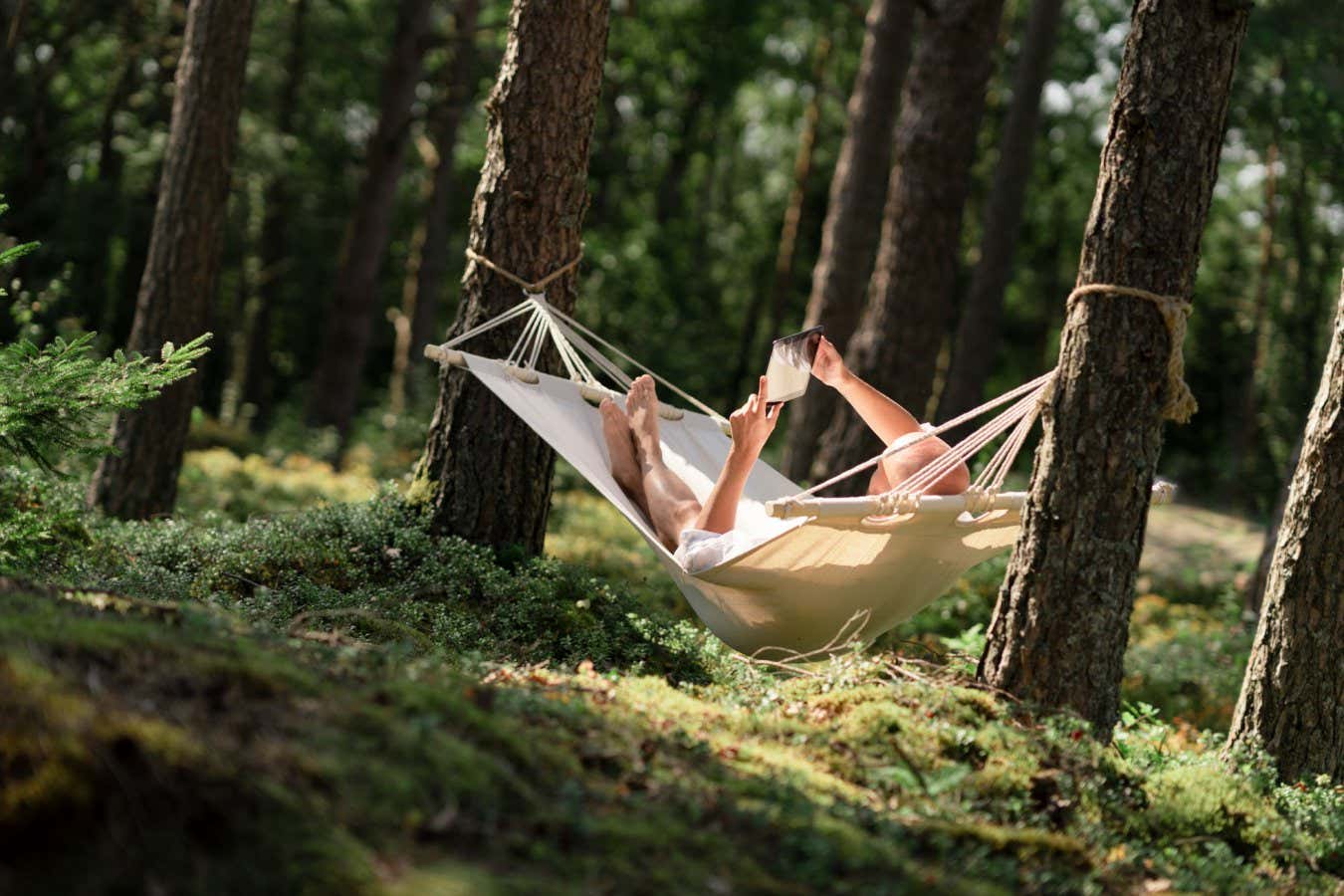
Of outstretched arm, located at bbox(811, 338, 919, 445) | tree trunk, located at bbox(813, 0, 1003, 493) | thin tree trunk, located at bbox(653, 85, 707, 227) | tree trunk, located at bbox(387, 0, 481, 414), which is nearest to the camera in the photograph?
outstretched arm, located at bbox(811, 338, 919, 445)

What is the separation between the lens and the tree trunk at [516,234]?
420 cm

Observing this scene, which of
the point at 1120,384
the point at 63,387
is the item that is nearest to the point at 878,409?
the point at 1120,384

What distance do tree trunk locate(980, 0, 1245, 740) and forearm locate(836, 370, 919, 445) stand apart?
1.00m

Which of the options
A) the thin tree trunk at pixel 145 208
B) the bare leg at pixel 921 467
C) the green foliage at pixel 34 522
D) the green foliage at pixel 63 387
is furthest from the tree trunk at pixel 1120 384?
the thin tree trunk at pixel 145 208

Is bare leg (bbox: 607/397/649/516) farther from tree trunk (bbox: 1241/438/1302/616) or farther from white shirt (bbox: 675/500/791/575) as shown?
tree trunk (bbox: 1241/438/1302/616)

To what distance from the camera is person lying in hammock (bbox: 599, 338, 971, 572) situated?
365 cm

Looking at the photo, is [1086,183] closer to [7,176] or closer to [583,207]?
[7,176]

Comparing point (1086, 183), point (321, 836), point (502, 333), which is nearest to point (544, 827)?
point (321, 836)

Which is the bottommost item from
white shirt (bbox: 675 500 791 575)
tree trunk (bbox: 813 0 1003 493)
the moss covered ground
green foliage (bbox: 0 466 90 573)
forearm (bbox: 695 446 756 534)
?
green foliage (bbox: 0 466 90 573)

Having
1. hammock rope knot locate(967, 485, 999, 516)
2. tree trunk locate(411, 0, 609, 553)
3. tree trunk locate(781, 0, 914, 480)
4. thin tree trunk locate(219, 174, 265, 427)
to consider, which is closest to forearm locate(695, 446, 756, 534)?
tree trunk locate(411, 0, 609, 553)

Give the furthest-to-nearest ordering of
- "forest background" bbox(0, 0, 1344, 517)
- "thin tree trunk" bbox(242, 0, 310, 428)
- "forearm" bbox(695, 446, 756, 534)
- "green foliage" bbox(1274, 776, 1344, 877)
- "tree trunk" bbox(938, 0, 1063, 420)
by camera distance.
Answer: "thin tree trunk" bbox(242, 0, 310, 428)
"forest background" bbox(0, 0, 1344, 517)
"tree trunk" bbox(938, 0, 1063, 420)
"forearm" bbox(695, 446, 756, 534)
"green foliage" bbox(1274, 776, 1344, 877)

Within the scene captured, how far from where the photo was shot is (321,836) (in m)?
1.69

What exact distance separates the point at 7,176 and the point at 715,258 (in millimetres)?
9637

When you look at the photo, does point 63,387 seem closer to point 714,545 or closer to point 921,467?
point 714,545
